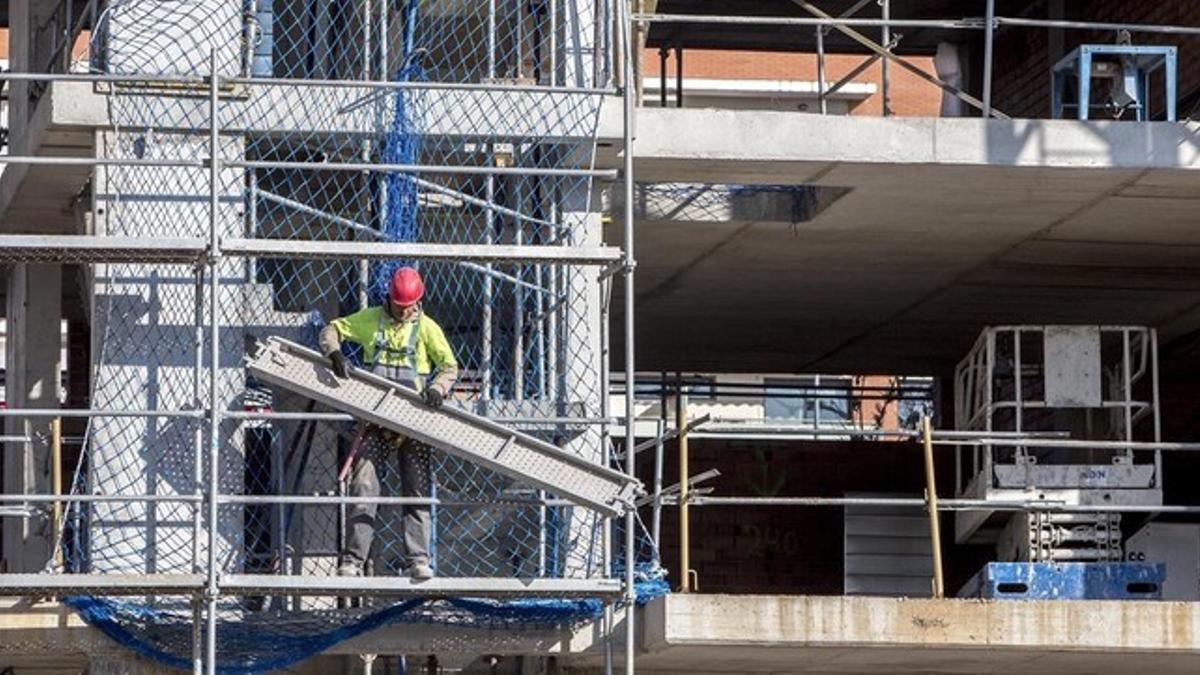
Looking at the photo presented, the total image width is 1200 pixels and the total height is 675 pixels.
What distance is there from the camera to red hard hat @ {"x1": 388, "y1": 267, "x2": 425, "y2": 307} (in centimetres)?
1792

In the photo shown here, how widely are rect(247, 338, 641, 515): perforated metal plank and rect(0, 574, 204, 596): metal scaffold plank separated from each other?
1175 millimetres

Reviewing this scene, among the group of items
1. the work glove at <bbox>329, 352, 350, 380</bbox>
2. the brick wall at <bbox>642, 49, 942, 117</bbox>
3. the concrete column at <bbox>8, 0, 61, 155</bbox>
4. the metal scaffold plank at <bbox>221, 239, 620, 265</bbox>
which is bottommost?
the work glove at <bbox>329, 352, 350, 380</bbox>

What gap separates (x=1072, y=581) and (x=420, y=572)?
14.8 feet

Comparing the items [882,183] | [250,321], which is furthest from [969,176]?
[250,321]

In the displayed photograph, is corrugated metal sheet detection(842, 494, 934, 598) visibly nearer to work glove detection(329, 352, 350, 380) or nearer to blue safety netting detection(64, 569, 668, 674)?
blue safety netting detection(64, 569, 668, 674)

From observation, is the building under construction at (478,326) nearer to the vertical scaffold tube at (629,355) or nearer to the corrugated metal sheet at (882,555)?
the vertical scaffold tube at (629,355)

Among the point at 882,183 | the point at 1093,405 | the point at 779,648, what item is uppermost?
the point at 882,183

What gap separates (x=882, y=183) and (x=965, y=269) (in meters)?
2.98

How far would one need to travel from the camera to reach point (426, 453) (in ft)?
59.7

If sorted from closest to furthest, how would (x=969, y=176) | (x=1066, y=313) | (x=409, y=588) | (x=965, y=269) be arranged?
(x=409, y=588) < (x=969, y=176) < (x=965, y=269) < (x=1066, y=313)

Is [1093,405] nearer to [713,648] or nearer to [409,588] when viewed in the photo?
[713,648]

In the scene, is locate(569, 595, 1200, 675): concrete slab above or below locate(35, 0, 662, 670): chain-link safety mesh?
below

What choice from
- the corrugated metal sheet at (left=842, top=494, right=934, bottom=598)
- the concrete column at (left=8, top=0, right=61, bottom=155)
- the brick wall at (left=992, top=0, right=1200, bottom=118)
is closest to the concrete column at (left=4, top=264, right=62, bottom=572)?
the concrete column at (left=8, top=0, right=61, bottom=155)

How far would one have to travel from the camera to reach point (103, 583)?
1733cm
